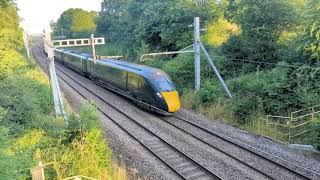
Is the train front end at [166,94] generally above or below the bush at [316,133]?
above

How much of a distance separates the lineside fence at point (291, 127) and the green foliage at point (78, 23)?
57.8 m

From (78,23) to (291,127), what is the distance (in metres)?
66.5

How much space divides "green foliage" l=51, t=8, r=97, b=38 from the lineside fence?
190ft

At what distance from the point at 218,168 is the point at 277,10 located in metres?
12.5

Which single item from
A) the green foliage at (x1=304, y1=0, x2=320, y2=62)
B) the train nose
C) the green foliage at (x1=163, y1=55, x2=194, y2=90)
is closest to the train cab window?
the train nose

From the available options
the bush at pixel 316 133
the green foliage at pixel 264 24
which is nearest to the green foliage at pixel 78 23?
the green foliage at pixel 264 24

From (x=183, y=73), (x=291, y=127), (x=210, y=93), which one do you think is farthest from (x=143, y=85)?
(x=291, y=127)

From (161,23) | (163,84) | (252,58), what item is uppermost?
(161,23)

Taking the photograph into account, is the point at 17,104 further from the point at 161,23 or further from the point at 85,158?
the point at 161,23

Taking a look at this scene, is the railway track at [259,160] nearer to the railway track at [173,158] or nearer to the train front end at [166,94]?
the railway track at [173,158]

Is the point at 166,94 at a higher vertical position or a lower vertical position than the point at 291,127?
higher

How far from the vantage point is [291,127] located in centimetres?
1452

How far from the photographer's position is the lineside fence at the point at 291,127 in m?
14.0

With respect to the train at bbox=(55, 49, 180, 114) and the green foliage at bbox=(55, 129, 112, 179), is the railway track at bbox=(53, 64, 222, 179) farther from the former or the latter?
the green foliage at bbox=(55, 129, 112, 179)
